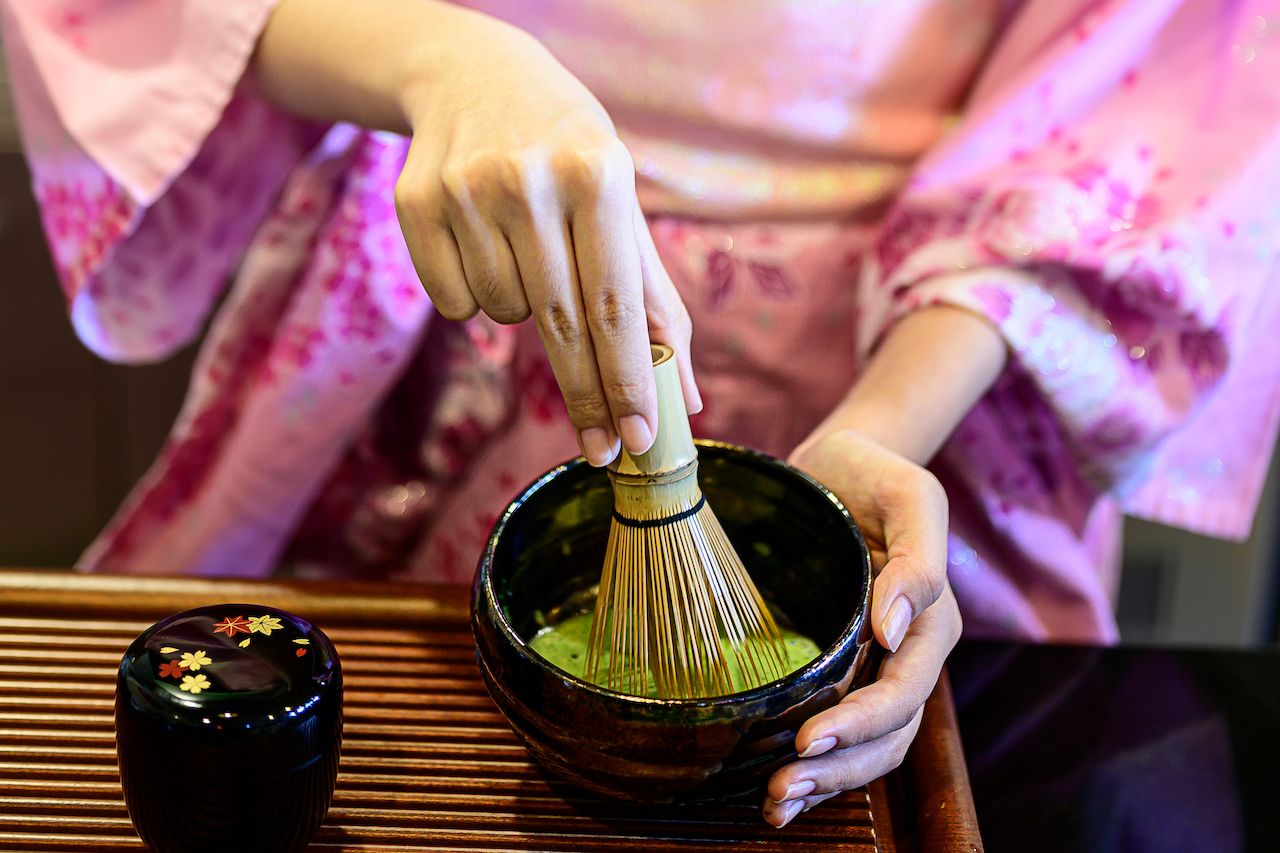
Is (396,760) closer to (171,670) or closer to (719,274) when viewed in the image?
(171,670)

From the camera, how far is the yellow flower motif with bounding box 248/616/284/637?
439mm

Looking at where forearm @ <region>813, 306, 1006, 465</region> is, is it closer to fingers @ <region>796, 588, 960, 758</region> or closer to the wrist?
fingers @ <region>796, 588, 960, 758</region>

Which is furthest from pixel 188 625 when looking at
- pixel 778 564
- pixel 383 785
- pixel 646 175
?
pixel 646 175

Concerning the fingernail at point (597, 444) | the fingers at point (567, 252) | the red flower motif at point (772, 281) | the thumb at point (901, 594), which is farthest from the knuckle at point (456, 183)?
the red flower motif at point (772, 281)

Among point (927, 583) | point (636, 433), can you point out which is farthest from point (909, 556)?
point (636, 433)

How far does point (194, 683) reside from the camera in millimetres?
410

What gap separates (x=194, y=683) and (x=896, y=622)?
250 mm

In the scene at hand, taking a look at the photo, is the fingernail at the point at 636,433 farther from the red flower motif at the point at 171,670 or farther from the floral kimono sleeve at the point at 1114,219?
the floral kimono sleeve at the point at 1114,219

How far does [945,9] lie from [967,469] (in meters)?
0.28

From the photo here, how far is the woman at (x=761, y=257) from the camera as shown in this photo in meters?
0.69

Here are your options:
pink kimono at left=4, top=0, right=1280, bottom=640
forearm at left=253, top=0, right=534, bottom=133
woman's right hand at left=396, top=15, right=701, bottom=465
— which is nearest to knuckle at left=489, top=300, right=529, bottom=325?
woman's right hand at left=396, top=15, right=701, bottom=465

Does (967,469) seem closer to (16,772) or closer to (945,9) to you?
(945,9)

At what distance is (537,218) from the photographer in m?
0.47

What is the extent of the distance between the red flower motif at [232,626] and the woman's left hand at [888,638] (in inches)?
7.8
